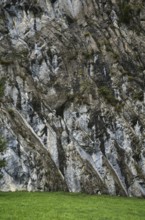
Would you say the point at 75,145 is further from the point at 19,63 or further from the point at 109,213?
the point at 109,213

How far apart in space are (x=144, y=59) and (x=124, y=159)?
3069 centimetres

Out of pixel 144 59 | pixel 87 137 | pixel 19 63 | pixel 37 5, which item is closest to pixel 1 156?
pixel 87 137

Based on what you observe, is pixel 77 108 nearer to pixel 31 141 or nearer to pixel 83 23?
pixel 31 141

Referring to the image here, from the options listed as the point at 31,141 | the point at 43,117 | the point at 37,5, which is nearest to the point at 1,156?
the point at 31,141

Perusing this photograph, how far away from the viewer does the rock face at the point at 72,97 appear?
58.8m

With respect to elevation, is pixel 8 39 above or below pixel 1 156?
above

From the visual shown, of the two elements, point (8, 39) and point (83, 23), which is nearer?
point (8, 39)

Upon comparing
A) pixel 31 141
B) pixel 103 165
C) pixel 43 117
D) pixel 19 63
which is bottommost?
pixel 103 165

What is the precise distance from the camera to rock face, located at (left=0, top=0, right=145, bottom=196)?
58.8 metres

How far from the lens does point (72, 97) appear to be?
2785 inches

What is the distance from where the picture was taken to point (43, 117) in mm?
64812

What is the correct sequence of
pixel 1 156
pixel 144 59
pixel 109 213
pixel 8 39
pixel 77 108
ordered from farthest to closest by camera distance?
pixel 144 59
pixel 8 39
pixel 77 108
pixel 1 156
pixel 109 213

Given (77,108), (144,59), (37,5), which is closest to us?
(77,108)

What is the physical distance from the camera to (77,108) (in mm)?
69500
